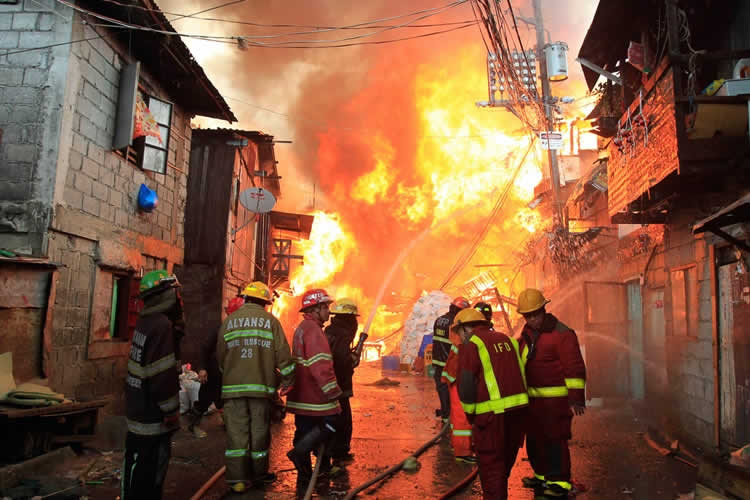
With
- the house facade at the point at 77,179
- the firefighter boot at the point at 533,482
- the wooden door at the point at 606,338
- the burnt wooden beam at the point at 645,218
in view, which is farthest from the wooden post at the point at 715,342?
the house facade at the point at 77,179

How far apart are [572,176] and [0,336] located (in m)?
24.5

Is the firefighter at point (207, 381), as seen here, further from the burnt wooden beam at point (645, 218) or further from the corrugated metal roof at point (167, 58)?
the burnt wooden beam at point (645, 218)

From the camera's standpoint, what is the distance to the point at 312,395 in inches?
211

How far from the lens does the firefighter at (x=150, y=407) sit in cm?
417

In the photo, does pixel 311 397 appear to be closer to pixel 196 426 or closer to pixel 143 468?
pixel 143 468

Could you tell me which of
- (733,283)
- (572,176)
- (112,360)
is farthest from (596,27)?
(572,176)

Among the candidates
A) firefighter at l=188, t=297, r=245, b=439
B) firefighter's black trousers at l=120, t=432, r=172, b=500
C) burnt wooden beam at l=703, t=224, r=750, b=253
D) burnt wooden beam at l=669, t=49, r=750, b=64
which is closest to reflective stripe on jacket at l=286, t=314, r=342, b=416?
firefighter's black trousers at l=120, t=432, r=172, b=500

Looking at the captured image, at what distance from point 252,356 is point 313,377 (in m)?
0.67

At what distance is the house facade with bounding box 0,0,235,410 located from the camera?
6.65 meters

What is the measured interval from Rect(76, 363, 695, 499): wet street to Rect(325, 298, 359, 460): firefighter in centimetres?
30

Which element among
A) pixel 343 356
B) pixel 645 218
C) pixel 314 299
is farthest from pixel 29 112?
pixel 645 218

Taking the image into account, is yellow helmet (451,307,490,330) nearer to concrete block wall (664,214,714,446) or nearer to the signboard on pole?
concrete block wall (664,214,714,446)

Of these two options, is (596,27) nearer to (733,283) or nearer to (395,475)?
(733,283)

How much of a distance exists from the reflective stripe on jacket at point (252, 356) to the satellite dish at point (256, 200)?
341 inches
